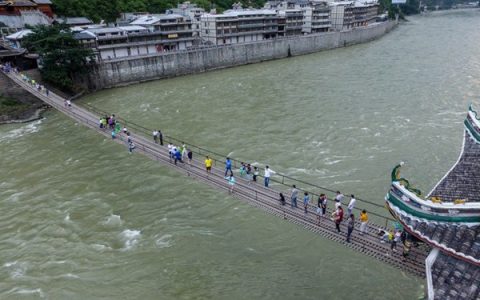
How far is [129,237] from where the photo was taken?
2180cm

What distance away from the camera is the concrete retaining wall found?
58906mm

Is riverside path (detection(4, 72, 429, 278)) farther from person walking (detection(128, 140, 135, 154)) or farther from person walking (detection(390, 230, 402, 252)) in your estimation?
person walking (detection(128, 140, 135, 154))

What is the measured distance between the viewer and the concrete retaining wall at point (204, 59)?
58906mm

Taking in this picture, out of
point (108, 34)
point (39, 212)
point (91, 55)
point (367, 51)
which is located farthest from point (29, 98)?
point (367, 51)

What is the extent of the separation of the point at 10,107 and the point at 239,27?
52.4m

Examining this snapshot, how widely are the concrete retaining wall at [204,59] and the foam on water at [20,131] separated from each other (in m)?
16.9

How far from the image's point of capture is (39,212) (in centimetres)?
2456

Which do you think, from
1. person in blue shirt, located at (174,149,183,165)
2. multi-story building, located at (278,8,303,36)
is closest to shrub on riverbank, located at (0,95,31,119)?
person in blue shirt, located at (174,149,183,165)

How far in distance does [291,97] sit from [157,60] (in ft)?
91.3

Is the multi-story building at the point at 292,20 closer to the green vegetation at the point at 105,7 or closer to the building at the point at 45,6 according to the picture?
the green vegetation at the point at 105,7

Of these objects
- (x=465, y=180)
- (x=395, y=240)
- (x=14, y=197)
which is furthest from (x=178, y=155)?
(x=465, y=180)

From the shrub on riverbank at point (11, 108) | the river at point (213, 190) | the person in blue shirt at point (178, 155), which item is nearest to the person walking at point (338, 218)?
the river at point (213, 190)

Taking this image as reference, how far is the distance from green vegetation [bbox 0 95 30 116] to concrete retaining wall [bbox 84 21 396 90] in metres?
12.6

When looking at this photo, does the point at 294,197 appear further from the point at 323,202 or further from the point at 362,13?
the point at 362,13
